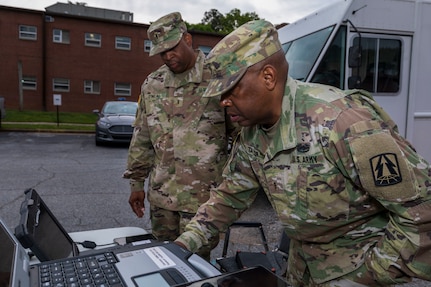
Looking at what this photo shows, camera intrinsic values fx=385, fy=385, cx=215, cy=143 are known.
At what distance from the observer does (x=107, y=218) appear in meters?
4.16

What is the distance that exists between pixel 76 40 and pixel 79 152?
13.1 metres

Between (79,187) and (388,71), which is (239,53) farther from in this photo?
(79,187)

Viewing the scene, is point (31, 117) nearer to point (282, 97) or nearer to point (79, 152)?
point (79, 152)

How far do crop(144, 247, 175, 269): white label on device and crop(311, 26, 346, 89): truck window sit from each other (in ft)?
11.2

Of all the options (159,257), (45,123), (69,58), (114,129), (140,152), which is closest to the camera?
(159,257)

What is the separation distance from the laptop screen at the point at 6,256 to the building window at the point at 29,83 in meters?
20.8

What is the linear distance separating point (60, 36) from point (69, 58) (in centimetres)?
116

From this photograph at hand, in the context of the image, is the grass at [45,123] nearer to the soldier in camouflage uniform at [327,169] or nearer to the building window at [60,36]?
the building window at [60,36]

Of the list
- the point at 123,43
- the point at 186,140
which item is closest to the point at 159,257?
the point at 186,140

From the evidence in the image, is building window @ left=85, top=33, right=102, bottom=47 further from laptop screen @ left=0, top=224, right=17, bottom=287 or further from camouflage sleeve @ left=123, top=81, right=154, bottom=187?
laptop screen @ left=0, top=224, right=17, bottom=287

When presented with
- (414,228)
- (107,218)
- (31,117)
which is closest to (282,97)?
(414,228)

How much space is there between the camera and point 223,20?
41219 millimetres

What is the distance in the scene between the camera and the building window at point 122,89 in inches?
829

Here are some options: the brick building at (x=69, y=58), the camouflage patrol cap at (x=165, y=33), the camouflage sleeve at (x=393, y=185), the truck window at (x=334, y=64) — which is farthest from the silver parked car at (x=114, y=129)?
the brick building at (x=69, y=58)
